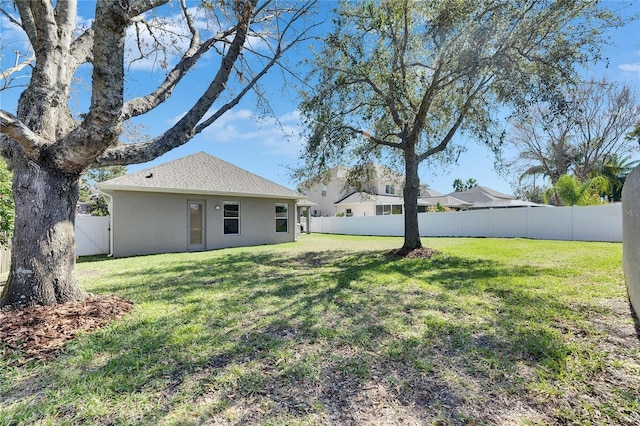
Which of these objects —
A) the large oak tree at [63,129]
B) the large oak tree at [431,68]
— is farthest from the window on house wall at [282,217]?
the large oak tree at [63,129]

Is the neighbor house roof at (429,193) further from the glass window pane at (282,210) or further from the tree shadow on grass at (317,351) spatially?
the tree shadow on grass at (317,351)

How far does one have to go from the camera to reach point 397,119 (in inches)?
385

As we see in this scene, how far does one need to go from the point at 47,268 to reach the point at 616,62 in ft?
40.4

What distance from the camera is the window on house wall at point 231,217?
13.7 metres

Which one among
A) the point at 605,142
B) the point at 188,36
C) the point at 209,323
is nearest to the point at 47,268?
the point at 209,323

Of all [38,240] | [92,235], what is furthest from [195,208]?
[38,240]

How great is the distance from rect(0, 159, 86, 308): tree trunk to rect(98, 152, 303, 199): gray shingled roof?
23.4ft

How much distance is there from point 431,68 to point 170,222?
10.5 meters

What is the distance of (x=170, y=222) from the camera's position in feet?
40.0

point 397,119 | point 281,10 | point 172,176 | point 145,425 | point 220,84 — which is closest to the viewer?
point 145,425

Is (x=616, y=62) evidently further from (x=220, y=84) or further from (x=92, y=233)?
(x=92, y=233)

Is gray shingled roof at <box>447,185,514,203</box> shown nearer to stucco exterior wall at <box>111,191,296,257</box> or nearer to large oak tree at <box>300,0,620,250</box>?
large oak tree at <box>300,0,620,250</box>

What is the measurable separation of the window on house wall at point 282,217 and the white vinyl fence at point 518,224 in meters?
7.90

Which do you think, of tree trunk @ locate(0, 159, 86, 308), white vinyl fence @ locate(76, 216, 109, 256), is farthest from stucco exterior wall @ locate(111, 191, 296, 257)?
tree trunk @ locate(0, 159, 86, 308)
